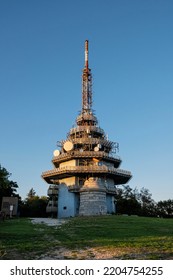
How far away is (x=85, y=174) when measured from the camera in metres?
57.2

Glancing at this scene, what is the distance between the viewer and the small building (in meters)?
54.3

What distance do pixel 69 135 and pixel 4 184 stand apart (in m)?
27.1

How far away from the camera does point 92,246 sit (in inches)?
767

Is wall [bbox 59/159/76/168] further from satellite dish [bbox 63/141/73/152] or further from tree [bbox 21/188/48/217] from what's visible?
tree [bbox 21/188/48/217]

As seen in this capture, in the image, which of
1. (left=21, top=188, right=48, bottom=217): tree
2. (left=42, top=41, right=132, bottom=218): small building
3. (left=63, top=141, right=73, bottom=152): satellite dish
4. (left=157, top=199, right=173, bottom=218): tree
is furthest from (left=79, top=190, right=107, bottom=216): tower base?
(left=157, top=199, right=173, bottom=218): tree

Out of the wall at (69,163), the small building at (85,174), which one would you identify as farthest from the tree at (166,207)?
the wall at (69,163)

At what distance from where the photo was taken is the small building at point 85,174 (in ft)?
178

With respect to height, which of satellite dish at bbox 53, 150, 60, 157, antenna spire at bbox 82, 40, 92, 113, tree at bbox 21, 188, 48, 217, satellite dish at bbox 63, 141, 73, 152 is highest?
antenna spire at bbox 82, 40, 92, 113

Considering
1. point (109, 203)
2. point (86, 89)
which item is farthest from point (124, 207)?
point (86, 89)

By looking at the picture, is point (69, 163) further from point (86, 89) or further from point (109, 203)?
point (86, 89)

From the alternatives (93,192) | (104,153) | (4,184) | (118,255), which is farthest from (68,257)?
(104,153)

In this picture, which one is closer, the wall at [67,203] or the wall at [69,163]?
the wall at [67,203]

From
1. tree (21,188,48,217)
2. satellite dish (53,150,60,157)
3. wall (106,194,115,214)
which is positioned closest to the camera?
wall (106,194,115,214)

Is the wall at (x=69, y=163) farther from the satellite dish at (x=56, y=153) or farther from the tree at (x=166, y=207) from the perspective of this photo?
the tree at (x=166, y=207)
